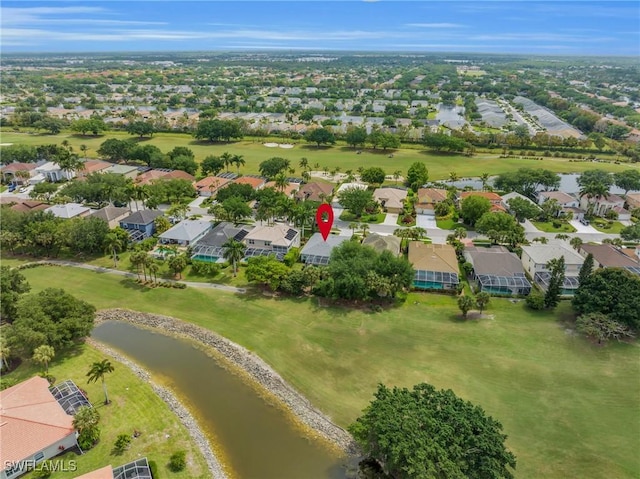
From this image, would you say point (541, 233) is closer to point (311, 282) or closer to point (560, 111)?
point (311, 282)

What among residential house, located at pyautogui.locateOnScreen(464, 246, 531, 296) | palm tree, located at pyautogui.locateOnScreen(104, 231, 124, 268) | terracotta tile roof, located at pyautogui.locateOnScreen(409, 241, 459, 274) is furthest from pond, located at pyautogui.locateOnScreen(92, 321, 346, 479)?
residential house, located at pyautogui.locateOnScreen(464, 246, 531, 296)

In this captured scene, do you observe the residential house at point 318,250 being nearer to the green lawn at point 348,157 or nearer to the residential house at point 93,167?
the green lawn at point 348,157

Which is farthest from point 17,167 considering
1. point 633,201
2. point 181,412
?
point 633,201

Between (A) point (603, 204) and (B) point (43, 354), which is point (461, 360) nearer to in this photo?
(B) point (43, 354)

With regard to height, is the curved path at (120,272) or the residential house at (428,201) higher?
the residential house at (428,201)

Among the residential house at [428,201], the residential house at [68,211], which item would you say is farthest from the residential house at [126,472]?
the residential house at [428,201]

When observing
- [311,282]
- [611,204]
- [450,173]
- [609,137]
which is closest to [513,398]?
[311,282]
